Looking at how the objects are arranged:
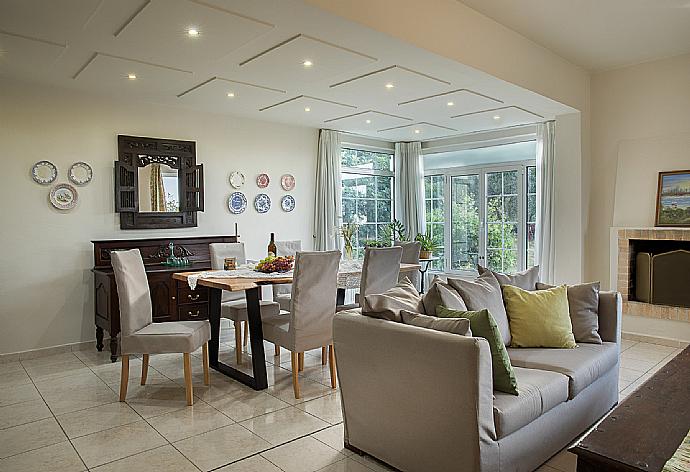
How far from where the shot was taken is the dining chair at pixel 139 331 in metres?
3.64

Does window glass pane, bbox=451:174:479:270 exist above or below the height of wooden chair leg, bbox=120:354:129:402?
above

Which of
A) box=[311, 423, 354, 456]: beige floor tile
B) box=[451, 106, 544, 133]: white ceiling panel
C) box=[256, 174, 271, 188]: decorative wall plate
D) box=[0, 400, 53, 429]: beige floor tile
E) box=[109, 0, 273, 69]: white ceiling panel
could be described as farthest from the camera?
box=[256, 174, 271, 188]: decorative wall plate

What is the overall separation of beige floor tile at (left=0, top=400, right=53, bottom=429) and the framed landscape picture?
5.89 m

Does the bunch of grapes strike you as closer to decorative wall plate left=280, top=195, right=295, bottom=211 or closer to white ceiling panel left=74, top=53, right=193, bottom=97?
white ceiling panel left=74, top=53, right=193, bottom=97

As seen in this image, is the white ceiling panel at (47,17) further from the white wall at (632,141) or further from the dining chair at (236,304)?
the white wall at (632,141)

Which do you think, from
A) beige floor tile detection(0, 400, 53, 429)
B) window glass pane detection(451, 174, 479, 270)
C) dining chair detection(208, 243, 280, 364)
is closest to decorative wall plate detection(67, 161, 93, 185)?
dining chair detection(208, 243, 280, 364)

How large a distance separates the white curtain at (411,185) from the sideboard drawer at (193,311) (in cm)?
398

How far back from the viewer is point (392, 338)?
2506 mm

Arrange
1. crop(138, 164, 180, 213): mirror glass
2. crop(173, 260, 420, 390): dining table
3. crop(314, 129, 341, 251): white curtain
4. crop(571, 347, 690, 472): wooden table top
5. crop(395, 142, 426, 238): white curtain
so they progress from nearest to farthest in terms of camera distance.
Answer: crop(571, 347, 690, 472): wooden table top, crop(173, 260, 420, 390): dining table, crop(138, 164, 180, 213): mirror glass, crop(314, 129, 341, 251): white curtain, crop(395, 142, 426, 238): white curtain

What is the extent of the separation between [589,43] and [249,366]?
4.52 meters

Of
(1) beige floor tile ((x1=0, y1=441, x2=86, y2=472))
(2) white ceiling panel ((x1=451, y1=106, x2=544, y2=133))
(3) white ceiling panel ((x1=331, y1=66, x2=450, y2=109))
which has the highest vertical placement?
(3) white ceiling panel ((x1=331, y1=66, x2=450, y2=109))

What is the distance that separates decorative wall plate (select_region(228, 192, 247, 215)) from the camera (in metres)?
6.33

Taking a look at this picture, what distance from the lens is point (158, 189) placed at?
572 centimetres

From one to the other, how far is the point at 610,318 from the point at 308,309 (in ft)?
7.08
